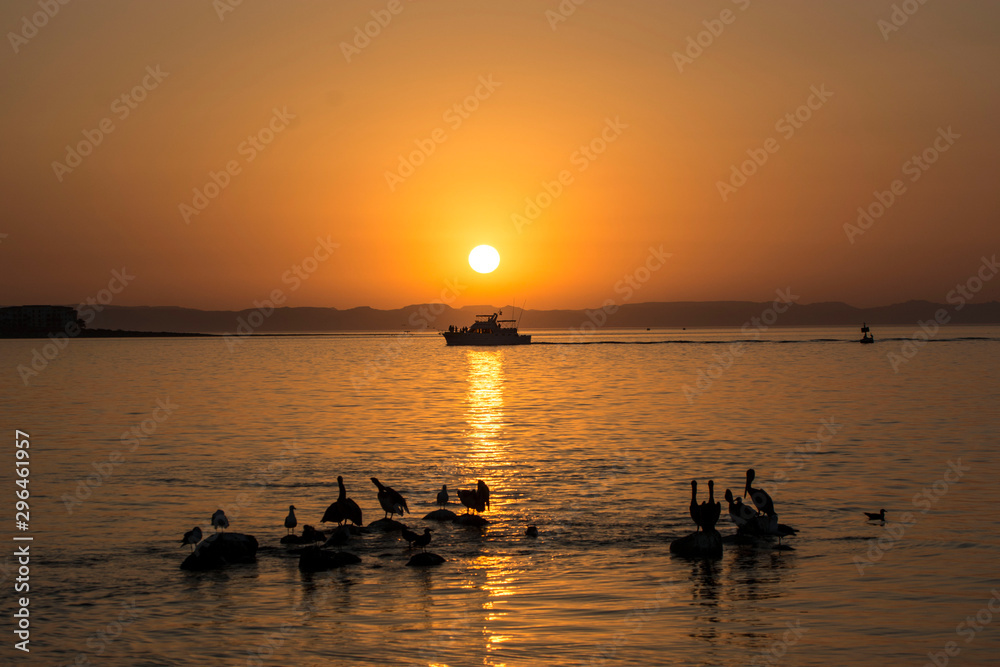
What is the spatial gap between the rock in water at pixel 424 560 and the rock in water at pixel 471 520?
3.57 m

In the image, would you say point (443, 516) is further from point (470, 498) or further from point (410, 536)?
point (410, 536)

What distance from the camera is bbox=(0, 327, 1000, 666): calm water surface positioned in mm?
13414

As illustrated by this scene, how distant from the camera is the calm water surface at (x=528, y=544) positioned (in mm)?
13414

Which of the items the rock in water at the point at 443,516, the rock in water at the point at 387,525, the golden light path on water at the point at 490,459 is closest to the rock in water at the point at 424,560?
the golden light path on water at the point at 490,459

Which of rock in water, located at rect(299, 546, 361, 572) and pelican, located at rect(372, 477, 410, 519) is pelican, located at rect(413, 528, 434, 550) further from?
pelican, located at rect(372, 477, 410, 519)

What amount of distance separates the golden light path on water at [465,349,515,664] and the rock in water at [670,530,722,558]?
3.60 meters

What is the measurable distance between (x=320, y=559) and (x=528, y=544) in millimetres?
4598

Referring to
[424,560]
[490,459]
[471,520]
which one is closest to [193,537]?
[424,560]

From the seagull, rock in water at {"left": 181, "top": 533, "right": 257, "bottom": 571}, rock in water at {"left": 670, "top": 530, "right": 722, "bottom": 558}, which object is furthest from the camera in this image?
the seagull

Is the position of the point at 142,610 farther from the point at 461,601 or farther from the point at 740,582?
the point at 740,582

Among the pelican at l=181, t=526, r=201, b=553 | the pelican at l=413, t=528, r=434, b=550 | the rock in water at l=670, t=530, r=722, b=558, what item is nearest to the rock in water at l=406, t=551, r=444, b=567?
the pelican at l=413, t=528, r=434, b=550

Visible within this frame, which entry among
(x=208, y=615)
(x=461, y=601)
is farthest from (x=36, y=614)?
(x=461, y=601)

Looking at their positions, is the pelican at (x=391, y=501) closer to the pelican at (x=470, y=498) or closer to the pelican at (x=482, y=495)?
the pelican at (x=470, y=498)

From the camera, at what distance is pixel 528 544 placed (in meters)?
19.5
